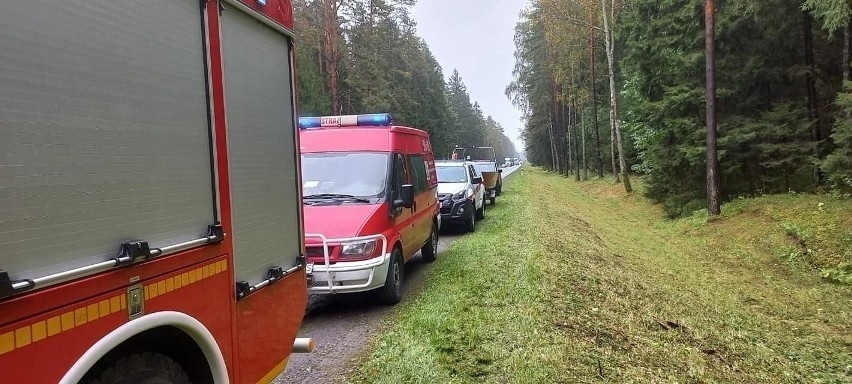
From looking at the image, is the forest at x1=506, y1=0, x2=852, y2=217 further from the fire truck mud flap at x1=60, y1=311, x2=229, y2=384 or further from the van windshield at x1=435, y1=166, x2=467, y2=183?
the fire truck mud flap at x1=60, y1=311, x2=229, y2=384

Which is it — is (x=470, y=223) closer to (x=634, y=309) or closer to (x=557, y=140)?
(x=634, y=309)

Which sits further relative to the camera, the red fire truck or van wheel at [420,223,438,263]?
van wheel at [420,223,438,263]

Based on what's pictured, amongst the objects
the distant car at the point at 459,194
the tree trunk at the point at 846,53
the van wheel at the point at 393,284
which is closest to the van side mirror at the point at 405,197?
the van wheel at the point at 393,284

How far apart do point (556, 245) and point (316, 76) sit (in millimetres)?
21410

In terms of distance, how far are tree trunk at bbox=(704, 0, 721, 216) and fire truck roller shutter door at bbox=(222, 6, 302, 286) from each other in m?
13.0

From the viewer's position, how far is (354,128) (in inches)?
311

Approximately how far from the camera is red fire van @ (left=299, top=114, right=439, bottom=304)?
640 cm

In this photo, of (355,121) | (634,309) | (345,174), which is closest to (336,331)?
(345,174)

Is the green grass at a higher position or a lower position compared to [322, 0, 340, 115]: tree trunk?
lower

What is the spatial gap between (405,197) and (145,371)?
16.7ft

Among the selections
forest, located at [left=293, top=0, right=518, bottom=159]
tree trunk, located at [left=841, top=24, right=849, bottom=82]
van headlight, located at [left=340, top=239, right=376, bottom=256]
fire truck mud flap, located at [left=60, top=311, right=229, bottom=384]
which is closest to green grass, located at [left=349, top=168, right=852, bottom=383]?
van headlight, located at [left=340, top=239, right=376, bottom=256]

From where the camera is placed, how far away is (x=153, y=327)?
2328 mm

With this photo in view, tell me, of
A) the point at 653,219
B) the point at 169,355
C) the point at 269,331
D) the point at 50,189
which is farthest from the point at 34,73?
the point at 653,219

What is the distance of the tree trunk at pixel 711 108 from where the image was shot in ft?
44.9
